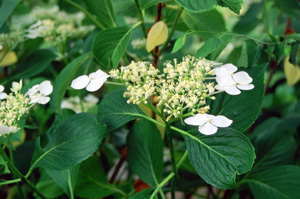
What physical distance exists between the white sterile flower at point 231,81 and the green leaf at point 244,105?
37 millimetres

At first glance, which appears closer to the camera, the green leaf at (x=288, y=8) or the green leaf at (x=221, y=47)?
the green leaf at (x=221, y=47)

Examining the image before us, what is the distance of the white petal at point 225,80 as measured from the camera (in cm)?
46

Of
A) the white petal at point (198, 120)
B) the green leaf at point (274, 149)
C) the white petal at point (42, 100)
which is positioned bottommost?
the green leaf at point (274, 149)

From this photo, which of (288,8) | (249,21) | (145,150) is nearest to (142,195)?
(145,150)

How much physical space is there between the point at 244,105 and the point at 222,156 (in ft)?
0.37

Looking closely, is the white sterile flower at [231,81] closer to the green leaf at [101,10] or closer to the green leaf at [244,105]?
the green leaf at [244,105]

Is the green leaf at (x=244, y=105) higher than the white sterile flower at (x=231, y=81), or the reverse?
the white sterile flower at (x=231, y=81)

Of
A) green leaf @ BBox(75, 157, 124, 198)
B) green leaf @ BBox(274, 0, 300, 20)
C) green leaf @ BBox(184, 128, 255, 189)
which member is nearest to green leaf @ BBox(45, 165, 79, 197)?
green leaf @ BBox(75, 157, 124, 198)

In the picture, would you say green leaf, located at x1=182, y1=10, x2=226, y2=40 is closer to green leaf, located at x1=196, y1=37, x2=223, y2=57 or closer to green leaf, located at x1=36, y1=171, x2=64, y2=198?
green leaf, located at x1=196, y1=37, x2=223, y2=57

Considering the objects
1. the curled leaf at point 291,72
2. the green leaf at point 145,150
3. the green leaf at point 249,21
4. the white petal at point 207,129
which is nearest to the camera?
the white petal at point 207,129

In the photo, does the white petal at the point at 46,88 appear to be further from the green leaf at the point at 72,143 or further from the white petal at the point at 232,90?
the white petal at the point at 232,90

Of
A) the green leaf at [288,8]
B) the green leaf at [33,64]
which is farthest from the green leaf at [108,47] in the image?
the green leaf at [288,8]

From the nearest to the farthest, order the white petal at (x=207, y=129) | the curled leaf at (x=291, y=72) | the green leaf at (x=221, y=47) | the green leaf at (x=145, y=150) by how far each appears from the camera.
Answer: the white petal at (x=207, y=129) → the green leaf at (x=221, y=47) → the green leaf at (x=145, y=150) → the curled leaf at (x=291, y=72)

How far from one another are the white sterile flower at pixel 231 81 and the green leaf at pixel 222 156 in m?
0.06
